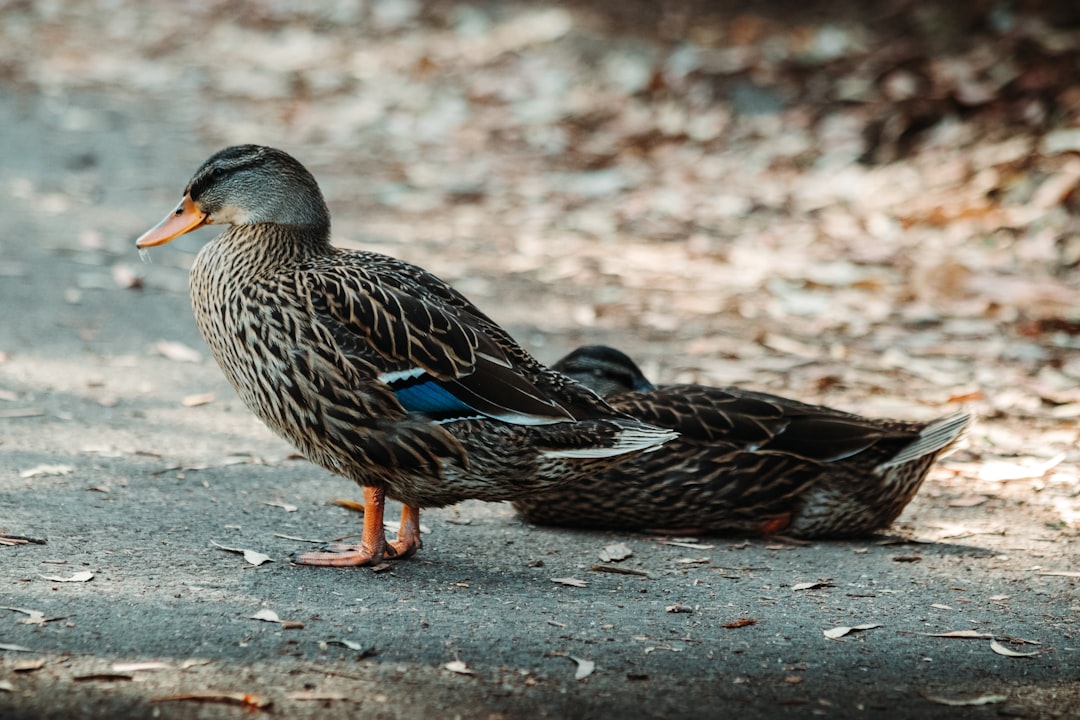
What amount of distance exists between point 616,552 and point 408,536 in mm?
791

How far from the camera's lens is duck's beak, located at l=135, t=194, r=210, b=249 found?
15.9 ft

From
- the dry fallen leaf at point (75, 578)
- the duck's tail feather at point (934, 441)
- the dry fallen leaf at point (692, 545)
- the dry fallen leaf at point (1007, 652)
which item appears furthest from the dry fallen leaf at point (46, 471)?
the dry fallen leaf at point (1007, 652)

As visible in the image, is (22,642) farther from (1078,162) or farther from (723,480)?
(1078,162)

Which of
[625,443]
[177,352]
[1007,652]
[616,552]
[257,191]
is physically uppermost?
[257,191]

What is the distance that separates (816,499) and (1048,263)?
4.66 metres

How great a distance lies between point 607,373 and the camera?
214 inches

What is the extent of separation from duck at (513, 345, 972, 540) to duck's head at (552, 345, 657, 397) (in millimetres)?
219

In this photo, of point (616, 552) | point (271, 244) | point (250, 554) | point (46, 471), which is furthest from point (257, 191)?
point (616, 552)

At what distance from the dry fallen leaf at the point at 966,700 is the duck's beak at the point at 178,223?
9.67 ft

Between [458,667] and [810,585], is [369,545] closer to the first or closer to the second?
[458,667]

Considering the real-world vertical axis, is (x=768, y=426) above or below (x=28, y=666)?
above

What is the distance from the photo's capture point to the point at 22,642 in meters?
3.49

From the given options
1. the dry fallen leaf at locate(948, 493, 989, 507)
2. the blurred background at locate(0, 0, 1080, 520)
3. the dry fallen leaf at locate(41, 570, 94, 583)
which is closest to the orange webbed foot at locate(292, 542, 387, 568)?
the dry fallen leaf at locate(41, 570, 94, 583)

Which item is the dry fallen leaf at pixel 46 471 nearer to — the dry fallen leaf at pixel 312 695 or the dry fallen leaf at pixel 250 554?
the dry fallen leaf at pixel 250 554
